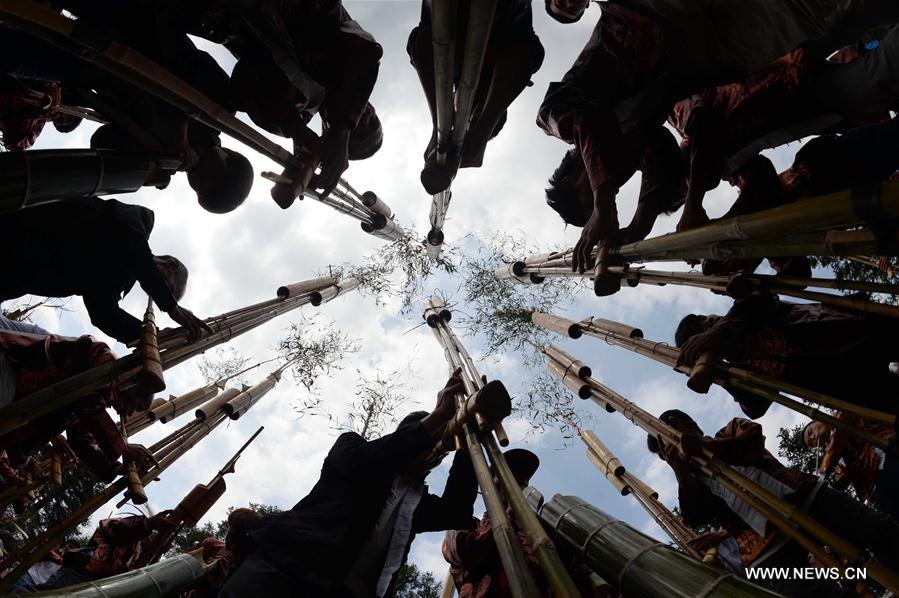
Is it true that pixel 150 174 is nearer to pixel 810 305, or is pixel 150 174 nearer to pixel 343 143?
pixel 343 143

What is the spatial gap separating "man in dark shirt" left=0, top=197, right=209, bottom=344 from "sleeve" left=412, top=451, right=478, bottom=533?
2.33m

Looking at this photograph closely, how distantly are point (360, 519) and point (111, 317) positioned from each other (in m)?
2.30

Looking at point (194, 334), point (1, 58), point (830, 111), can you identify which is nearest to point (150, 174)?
point (1, 58)

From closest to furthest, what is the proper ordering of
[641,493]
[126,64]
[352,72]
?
[126,64], [352,72], [641,493]

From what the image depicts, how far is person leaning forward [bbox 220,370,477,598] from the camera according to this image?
2.61 meters

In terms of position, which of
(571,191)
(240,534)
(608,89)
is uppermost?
(571,191)

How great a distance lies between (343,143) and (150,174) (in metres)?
1.39

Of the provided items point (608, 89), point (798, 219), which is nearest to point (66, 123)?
point (608, 89)

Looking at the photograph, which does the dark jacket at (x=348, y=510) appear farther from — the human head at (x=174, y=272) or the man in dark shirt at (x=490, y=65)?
the man in dark shirt at (x=490, y=65)

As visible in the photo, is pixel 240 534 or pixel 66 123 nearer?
pixel 240 534

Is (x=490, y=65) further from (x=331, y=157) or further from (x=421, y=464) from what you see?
(x=421, y=464)

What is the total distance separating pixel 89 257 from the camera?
3.20 metres

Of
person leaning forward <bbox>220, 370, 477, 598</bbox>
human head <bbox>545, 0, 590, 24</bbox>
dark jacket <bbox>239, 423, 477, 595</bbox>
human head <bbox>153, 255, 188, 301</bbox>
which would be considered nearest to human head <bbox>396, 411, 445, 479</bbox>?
person leaning forward <bbox>220, 370, 477, 598</bbox>

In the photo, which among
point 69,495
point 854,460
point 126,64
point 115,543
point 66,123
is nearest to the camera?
point 126,64
